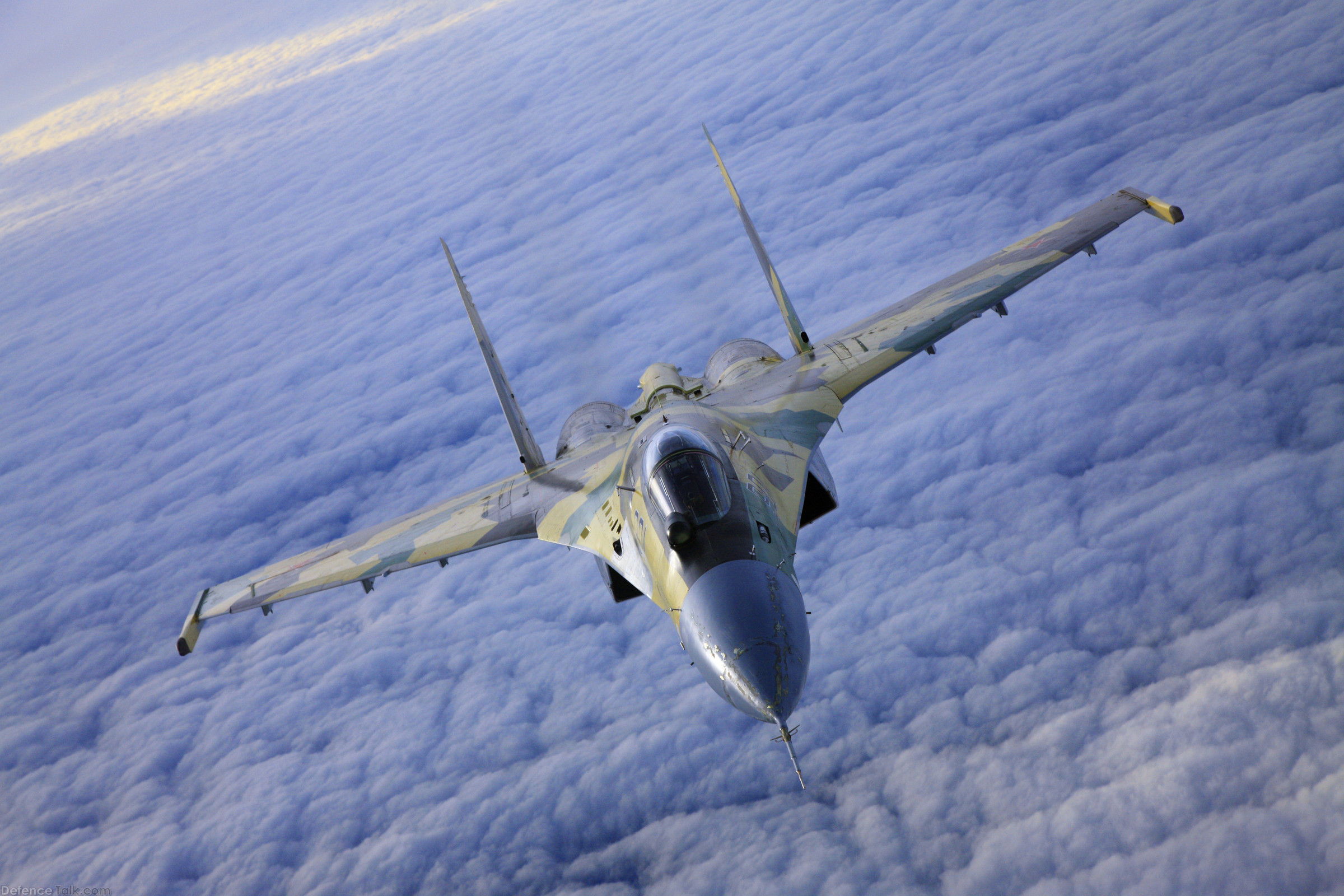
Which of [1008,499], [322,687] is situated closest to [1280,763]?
[1008,499]

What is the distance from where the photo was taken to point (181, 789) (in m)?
35.1

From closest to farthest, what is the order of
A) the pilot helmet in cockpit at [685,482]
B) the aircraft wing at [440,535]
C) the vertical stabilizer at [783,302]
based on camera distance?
the pilot helmet in cockpit at [685,482]
the aircraft wing at [440,535]
the vertical stabilizer at [783,302]

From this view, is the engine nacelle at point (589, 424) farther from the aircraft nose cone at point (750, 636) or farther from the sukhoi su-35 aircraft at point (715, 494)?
the aircraft nose cone at point (750, 636)

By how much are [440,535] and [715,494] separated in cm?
943

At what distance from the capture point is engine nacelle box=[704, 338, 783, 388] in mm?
21656

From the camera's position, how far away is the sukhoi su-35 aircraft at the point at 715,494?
11.1m

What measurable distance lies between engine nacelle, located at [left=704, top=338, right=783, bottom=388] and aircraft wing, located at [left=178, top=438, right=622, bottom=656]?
4.10 m

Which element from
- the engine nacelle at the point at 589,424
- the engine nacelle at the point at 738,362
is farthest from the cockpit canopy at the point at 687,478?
the engine nacelle at the point at 589,424

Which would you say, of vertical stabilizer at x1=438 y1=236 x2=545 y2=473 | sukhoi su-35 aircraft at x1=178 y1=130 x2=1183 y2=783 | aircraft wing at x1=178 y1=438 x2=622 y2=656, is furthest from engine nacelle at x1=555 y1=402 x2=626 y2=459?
aircraft wing at x1=178 y1=438 x2=622 y2=656

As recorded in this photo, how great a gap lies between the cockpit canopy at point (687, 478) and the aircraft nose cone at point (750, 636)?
1.15 m

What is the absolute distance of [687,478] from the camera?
1252cm

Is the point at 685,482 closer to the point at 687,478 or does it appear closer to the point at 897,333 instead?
the point at 687,478

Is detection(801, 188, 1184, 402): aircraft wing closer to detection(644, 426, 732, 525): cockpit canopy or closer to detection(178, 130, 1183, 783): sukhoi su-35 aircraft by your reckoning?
detection(178, 130, 1183, 783): sukhoi su-35 aircraft

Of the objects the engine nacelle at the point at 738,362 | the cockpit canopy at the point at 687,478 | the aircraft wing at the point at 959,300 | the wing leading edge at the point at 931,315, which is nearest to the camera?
the cockpit canopy at the point at 687,478
